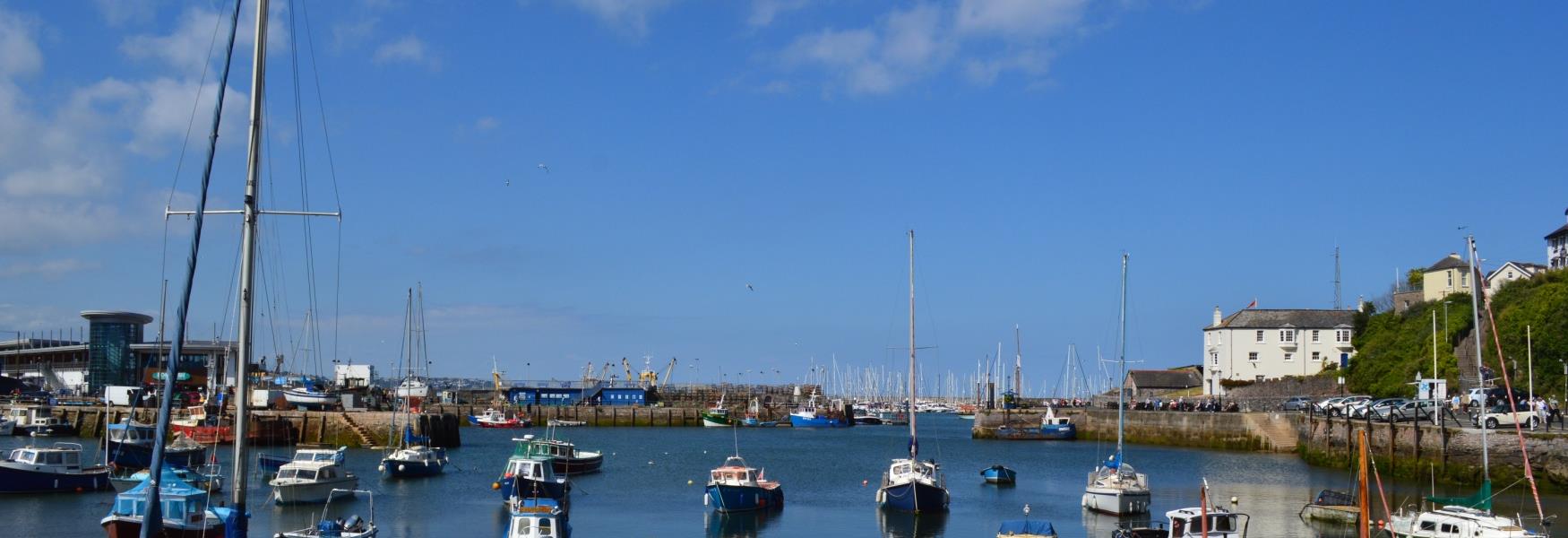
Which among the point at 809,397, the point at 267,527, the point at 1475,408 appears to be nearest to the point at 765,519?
the point at 267,527

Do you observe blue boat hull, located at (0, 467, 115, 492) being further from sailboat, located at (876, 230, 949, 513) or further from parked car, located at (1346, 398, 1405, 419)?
parked car, located at (1346, 398, 1405, 419)

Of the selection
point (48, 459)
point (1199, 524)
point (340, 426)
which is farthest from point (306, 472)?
point (340, 426)

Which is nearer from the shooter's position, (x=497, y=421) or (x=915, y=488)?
(x=915, y=488)

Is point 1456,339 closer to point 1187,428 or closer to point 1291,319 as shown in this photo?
point 1187,428

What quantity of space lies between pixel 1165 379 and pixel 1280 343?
22608mm

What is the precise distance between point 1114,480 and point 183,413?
67.3 m

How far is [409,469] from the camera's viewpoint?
63.8 meters

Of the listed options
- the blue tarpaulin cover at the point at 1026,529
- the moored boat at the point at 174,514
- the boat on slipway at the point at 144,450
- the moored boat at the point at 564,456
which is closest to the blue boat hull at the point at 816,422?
the moored boat at the point at 564,456

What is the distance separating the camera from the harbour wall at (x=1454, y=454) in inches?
1983

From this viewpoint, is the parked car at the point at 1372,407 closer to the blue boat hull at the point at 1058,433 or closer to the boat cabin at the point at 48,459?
the blue boat hull at the point at 1058,433

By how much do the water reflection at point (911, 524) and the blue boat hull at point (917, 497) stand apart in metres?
0.27

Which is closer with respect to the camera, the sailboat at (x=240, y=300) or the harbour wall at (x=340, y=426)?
the sailboat at (x=240, y=300)

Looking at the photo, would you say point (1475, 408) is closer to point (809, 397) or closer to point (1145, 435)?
point (1145, 435)

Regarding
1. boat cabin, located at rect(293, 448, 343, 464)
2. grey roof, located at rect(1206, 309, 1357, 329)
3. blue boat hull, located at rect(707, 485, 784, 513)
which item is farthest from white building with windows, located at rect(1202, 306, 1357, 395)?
boat cabin, located at rect(293, 448, 343, 464)
